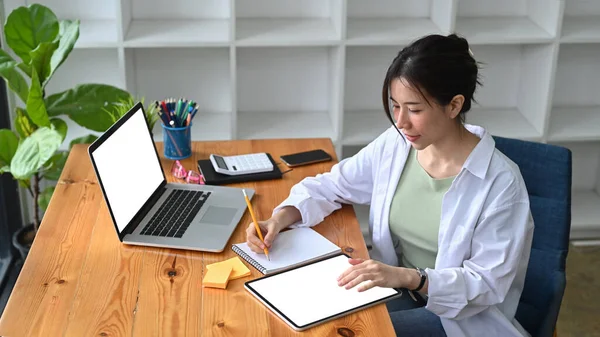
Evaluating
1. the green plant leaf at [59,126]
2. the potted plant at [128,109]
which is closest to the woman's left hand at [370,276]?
the potted plant at [128,109]

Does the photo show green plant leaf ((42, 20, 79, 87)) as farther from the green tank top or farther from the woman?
the green tank top

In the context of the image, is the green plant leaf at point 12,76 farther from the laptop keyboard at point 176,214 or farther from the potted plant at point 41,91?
the laptop keyboard at point 176,214

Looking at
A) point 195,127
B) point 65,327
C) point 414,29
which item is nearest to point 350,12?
point 414,29

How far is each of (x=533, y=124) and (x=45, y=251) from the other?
2.26 m

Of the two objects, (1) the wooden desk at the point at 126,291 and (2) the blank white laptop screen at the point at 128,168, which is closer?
(1) the wooden desk at the point at 126,291

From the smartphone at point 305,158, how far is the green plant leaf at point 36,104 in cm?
81

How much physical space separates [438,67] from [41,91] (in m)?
1.36

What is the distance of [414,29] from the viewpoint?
10.3ft

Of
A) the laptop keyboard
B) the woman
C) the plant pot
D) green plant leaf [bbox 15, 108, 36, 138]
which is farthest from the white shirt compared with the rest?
the plant pot

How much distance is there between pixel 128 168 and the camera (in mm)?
1958

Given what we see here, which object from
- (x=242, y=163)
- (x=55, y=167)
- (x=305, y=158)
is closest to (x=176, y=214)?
(x=242, y=163)

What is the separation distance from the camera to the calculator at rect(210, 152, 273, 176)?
2244mm

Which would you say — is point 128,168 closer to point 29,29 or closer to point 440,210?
point 440,210

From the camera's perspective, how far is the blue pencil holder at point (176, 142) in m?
2.33
